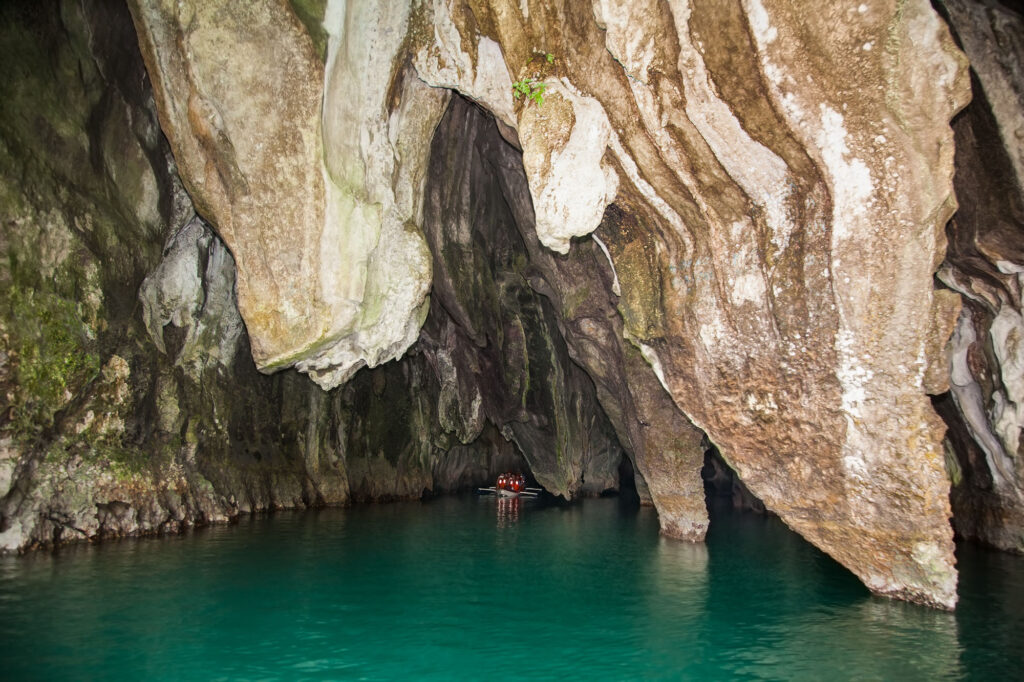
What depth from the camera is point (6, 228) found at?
1321 cm

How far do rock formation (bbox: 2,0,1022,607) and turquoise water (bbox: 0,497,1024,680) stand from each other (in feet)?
5.03

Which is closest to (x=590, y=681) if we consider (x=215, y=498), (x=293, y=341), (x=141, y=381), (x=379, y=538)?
(x=293, y=341)

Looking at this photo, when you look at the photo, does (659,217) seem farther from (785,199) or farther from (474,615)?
(474,615)

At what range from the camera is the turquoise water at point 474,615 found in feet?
26.5

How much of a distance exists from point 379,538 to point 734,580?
28.0ft

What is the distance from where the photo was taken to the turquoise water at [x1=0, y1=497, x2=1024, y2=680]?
8078 millimetres

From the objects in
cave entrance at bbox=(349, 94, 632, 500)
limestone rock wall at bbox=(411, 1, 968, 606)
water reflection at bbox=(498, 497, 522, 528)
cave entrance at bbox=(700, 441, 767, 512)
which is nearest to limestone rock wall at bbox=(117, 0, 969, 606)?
limestone rock wall at bbox=(411, 1, 968, 606)

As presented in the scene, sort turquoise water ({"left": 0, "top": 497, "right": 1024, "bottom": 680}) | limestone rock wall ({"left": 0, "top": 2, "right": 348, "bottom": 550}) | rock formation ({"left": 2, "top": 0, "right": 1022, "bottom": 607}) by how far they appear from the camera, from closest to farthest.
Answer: turquoise water ({"left": 0, "top": 497, "right": 1024, "bottom": 680}) < rock formation ({"left": 2, "top": 0, "right": 1022, "bottom": 607}) < limestone rock wall ({"left": 0, "top": 2, "right": 348, "bottom": 550})

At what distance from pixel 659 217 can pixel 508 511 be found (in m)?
16.0

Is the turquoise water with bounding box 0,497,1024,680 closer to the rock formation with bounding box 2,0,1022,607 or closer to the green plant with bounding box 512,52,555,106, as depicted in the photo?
the rock formation with bounding box 2,0,1022,607

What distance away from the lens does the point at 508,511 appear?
83.9 ft

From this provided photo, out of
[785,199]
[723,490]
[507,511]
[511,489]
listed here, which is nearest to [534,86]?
[785,199]

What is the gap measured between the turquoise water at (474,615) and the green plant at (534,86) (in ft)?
25.3

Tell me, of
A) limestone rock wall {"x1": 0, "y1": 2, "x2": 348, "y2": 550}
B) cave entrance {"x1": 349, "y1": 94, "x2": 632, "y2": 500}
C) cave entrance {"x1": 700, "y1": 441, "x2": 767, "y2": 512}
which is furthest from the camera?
cave entrance {"x1": 700, "y1": 441, "x2": 767, "y2": 512}
